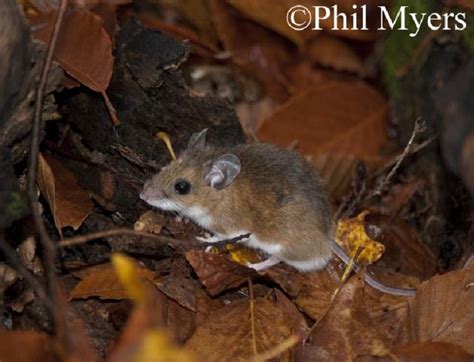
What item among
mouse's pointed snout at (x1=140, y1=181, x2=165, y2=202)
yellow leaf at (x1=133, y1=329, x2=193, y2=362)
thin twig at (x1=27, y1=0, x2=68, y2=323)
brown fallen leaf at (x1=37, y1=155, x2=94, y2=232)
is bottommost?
brown fallen leaf at (x1=37, y1=155, x2=94, y2=232)

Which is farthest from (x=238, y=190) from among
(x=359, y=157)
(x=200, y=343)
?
(x=359, y=157)

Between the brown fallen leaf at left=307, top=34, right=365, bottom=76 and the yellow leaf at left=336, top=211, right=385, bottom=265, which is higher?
the brown fallen leaf at left=307, top=34, right=365, bottom=76

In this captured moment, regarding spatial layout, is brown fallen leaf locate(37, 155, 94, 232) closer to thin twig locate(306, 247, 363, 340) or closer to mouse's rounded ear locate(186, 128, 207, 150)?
mouse's rounded ear locate(186, 128, 207, 150)

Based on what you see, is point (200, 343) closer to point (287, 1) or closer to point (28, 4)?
point (28, 4)

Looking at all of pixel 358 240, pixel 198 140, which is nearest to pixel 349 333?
pixel 358 240

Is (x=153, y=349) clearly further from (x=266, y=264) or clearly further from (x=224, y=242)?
(x=266, y=264)

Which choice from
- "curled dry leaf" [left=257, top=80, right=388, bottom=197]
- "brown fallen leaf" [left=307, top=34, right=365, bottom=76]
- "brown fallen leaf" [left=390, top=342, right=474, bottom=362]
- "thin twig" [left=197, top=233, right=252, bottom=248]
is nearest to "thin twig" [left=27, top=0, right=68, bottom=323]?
"thin twig" [left=197, top=233, right=252, bottom=248]
